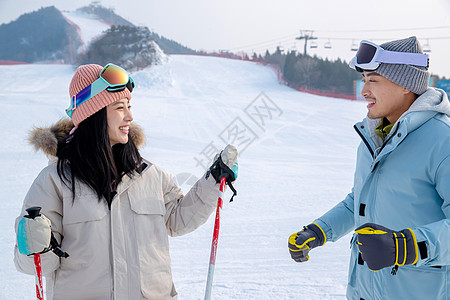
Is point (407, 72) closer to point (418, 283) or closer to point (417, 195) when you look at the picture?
point (417, 195)

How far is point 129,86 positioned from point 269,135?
399 inches

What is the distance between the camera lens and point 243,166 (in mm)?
7930

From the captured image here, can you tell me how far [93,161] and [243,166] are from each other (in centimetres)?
625

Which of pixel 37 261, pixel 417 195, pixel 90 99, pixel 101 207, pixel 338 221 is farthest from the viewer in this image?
pixel 338 221

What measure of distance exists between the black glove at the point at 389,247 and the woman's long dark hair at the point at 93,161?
3.77 feet

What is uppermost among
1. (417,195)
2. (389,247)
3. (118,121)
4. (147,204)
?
(118,121)

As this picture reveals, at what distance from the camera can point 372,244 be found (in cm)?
135

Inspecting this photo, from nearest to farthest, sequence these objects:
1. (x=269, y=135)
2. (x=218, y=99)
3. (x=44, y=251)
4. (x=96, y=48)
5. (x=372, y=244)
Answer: (x=372, y=244), (x=44, y=251), (x=269, y=135), (x=218, y=99), (x=96, y=48)

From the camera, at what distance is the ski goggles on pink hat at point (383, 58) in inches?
66.4

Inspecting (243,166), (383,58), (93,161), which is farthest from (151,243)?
(243,166)

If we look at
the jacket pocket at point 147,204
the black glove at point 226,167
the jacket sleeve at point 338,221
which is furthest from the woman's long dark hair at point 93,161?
the jacket sleeve at point 338,221

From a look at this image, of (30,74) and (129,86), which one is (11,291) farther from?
(30,74)

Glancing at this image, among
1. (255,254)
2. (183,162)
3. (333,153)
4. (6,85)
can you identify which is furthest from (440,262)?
(6,85)

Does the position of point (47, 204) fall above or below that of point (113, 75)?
below
